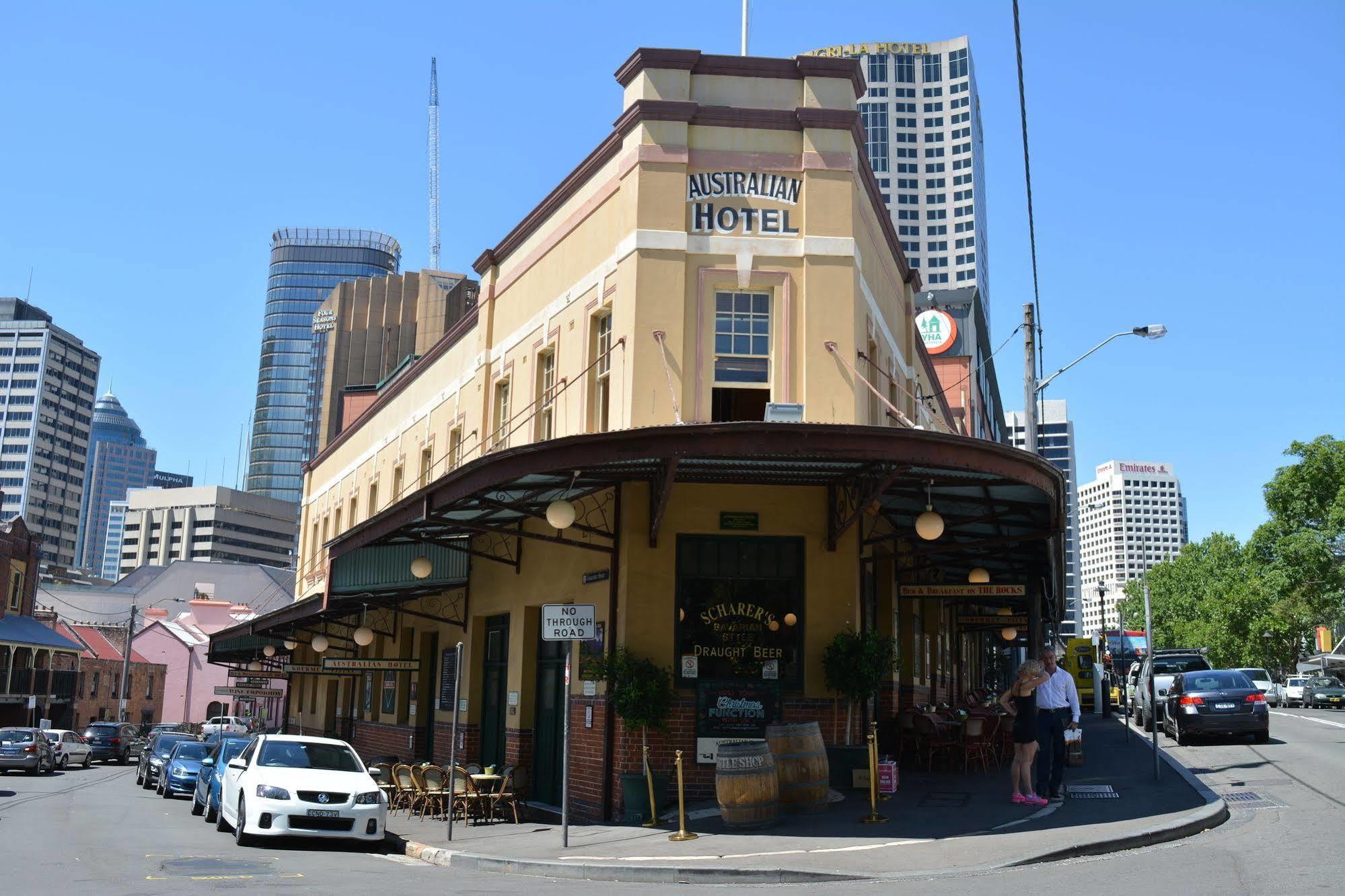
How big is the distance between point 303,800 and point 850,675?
709cm

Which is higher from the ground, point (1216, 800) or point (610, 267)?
point (610, 267)

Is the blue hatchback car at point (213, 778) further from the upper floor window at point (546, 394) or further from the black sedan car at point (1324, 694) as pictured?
the black sedan car at point (1324, 694)

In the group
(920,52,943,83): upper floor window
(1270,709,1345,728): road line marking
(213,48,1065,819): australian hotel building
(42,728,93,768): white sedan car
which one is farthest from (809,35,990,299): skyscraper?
(213,48,1065,819): australian hotel building

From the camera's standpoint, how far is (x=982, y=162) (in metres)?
177

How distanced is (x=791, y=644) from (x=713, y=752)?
1755mm

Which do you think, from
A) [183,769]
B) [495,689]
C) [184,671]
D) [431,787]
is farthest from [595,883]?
[184,671]

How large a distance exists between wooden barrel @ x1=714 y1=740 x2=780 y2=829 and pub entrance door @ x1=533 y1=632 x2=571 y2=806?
488cm

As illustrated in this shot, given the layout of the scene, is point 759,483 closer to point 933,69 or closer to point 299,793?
point 299,793

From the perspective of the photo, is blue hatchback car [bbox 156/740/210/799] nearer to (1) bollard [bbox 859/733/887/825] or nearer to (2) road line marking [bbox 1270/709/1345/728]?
(1) bollard [bbox 859/733/887/825]

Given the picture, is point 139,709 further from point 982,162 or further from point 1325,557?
point 982,162

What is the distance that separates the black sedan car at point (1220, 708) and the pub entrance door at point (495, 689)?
1368cm

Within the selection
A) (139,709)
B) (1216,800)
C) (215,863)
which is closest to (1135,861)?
(1216,800)

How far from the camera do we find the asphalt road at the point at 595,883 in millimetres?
9938

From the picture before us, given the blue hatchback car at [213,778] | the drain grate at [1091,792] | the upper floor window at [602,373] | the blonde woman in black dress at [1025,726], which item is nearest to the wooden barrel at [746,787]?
the blonde woman in black dress at [1025,726]
